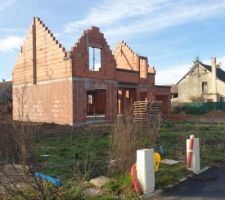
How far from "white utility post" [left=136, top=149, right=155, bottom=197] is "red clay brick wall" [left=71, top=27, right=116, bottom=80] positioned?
1852 centimetres

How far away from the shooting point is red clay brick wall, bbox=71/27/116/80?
82.5ft

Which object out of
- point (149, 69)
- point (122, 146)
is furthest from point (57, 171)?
point (149, 69)

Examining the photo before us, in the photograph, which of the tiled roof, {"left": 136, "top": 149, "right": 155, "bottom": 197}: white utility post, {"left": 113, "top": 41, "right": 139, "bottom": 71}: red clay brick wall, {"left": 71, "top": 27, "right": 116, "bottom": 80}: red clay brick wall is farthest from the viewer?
the tiled roof

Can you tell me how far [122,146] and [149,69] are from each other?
90.9ft

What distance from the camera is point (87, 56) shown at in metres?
26.0

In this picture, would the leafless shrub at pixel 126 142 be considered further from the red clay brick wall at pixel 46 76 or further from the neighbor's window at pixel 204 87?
the neighbor's window at pixel 204 87

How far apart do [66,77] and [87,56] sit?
2.31 m

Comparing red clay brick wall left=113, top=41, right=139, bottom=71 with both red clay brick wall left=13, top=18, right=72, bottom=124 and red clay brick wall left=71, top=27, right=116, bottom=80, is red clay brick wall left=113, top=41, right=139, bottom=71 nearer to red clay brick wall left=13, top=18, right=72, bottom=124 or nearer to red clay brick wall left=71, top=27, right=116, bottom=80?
red clay brick wall left=71, top=27, right=116, bottom=80

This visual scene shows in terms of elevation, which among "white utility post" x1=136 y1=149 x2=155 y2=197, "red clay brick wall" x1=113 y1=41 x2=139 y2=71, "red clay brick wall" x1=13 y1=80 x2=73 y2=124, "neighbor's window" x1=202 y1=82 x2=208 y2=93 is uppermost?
"red clay brick wall" x1=113 y1=41 x2=139 y2=71

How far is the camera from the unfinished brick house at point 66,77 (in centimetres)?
2509

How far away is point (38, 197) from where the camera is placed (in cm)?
581

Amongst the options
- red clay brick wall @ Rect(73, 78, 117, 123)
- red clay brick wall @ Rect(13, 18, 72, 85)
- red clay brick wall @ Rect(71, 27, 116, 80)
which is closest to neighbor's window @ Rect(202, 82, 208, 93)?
red clay brick wall @ Rect(71, 27, 116, 80)

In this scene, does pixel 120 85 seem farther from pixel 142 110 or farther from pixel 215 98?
pixel 215 98

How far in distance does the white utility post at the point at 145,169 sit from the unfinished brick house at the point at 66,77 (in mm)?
16810
